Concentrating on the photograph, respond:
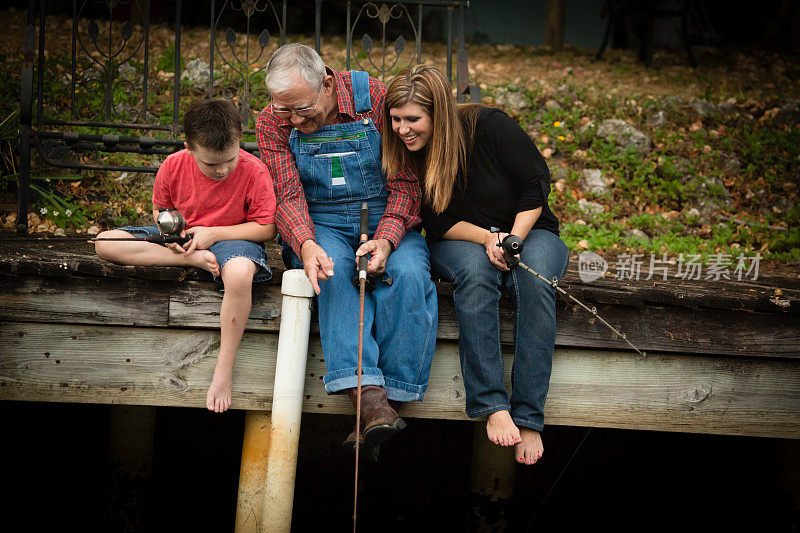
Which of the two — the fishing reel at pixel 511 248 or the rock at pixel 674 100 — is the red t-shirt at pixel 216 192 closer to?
the fishing reel at pixel 511 248

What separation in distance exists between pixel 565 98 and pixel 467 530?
431 cm

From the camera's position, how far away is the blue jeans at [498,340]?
8.93 feet

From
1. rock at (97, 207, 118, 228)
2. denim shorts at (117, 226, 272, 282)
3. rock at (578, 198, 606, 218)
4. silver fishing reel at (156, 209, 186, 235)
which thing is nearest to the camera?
silver fishing reel at (156, 209, 186, 235)

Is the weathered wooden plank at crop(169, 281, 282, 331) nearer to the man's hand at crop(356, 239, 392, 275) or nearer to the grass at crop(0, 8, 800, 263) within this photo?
the man's hand at crop(356, 239, 392, 275)

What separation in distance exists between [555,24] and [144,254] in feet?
24.3

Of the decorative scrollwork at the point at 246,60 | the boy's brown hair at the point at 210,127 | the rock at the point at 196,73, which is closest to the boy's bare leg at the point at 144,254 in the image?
the boy's brown hair at the point at 210,127

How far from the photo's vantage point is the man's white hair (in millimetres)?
2713

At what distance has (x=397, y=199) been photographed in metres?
2.94

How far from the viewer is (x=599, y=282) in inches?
128

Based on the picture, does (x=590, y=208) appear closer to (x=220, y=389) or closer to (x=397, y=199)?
(x=397, y=199)

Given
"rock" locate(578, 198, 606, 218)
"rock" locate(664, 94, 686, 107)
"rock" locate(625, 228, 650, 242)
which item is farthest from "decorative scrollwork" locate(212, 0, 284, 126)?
"rock" locate(664, 94, 686, 107)

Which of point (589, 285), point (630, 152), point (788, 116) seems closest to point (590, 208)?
point (630, 152)

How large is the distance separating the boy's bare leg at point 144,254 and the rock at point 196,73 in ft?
12.9

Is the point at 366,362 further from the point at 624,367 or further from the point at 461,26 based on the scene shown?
the point at 461,26
